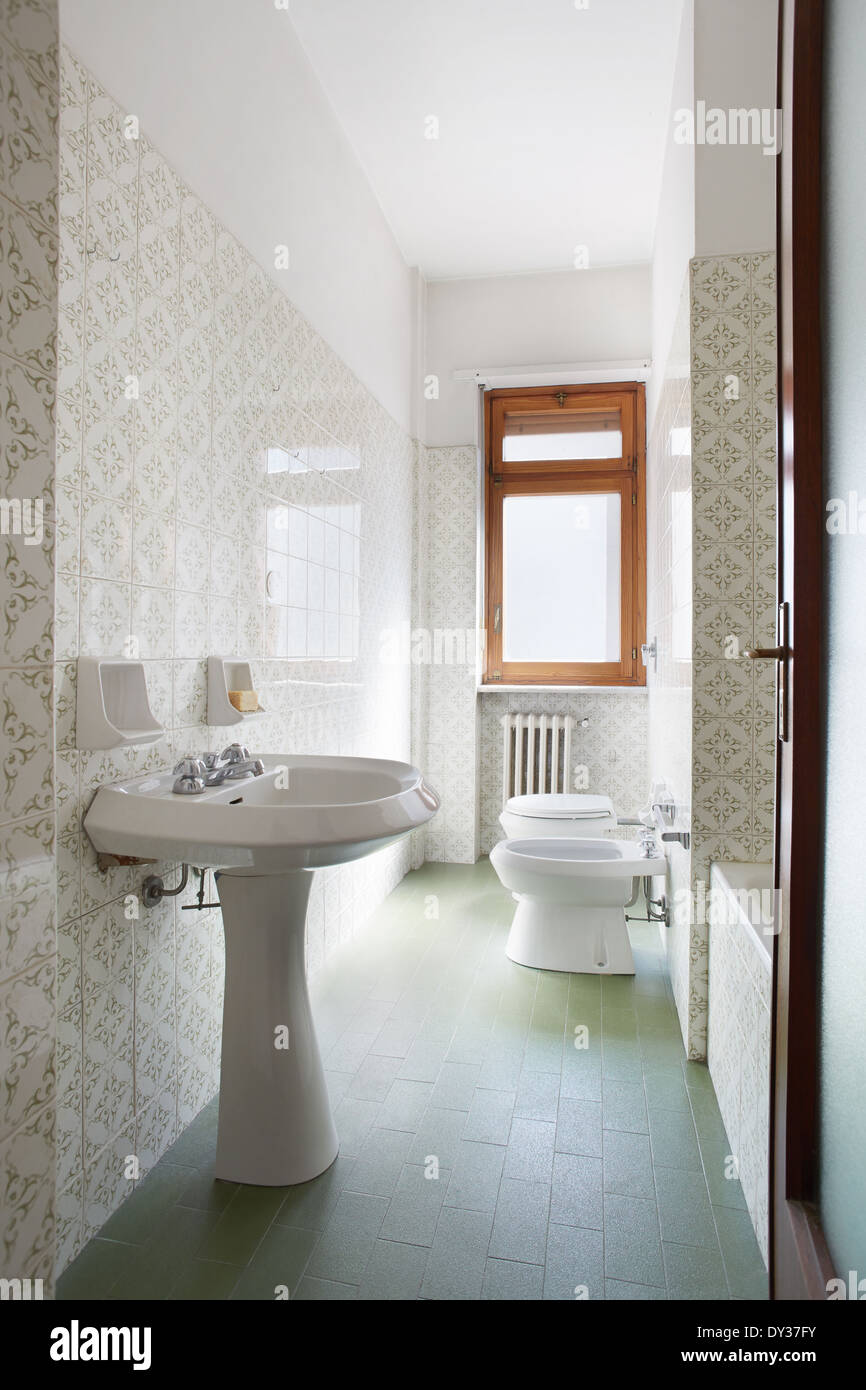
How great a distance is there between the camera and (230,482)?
186 cm

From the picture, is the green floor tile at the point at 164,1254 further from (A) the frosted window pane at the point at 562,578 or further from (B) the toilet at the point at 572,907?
(A) the frosted window pane at the point at 562,578

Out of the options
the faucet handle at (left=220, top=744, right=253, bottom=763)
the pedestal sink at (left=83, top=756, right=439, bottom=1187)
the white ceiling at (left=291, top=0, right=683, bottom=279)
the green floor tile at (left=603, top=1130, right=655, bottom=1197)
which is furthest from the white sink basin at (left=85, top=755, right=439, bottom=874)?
the white ceiling at (left=291, top=0, right=683, bottom=279)

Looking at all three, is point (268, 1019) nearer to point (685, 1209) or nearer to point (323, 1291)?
point (323, 1291)

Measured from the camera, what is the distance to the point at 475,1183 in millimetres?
1510

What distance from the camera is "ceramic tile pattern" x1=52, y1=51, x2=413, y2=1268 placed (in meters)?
1.30

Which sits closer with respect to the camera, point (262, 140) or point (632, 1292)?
point (632, 1292)

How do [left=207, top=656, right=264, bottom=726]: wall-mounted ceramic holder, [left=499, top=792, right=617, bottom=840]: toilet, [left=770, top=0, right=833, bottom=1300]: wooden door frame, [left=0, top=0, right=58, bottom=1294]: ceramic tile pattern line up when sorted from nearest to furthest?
[left=0, top=0, right=58, bottom=1294]: ceramic tile pattern < [left=770, top=0, right=833, bottom=1300]: wooden door frame < [left=207, top=656, right=264, bottom=726]: wall-mounted ceramic holder < [left=499, top=792, right=617, bottom=840]: toilet

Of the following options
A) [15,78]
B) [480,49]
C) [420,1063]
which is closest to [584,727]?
[420,1063]

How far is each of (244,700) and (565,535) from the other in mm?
2441

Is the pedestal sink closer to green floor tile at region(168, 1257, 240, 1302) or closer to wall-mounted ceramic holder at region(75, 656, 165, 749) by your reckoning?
wall-mounted ceramic holder at region(75, 656, 165, 749)

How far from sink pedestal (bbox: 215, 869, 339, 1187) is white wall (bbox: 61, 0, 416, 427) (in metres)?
1.49

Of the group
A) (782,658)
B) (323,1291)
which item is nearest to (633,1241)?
(323,1291)

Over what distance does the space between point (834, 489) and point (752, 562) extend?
1.20 metres

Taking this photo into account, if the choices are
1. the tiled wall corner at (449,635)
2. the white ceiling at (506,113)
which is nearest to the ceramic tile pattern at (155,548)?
the white ceiling at (506,113)
